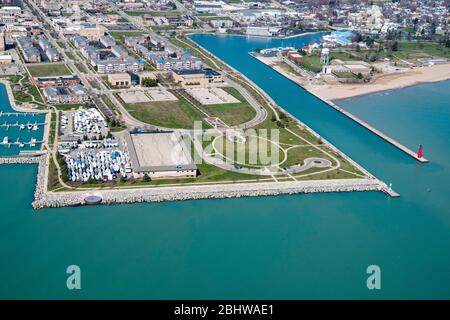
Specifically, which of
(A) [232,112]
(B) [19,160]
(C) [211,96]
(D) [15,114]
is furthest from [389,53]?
(B) [19,160]

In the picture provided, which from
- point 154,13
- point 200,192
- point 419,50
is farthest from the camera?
point 154,13

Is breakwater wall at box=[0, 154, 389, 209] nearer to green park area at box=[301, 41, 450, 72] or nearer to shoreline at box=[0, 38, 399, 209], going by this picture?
shoreline at box=[0, 38, 399, 209]

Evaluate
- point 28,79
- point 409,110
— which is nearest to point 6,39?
point 28,79

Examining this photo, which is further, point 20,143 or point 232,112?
point 232,112

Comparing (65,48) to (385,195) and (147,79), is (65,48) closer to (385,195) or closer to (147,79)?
(147,79)

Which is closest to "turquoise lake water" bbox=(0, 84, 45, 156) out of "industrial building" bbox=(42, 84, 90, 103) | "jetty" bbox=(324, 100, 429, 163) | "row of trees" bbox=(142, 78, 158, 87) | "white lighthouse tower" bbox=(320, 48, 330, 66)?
"industrial building" bbox=(42, 84, 90, 103)

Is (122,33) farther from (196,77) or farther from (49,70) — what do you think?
(196,77)
